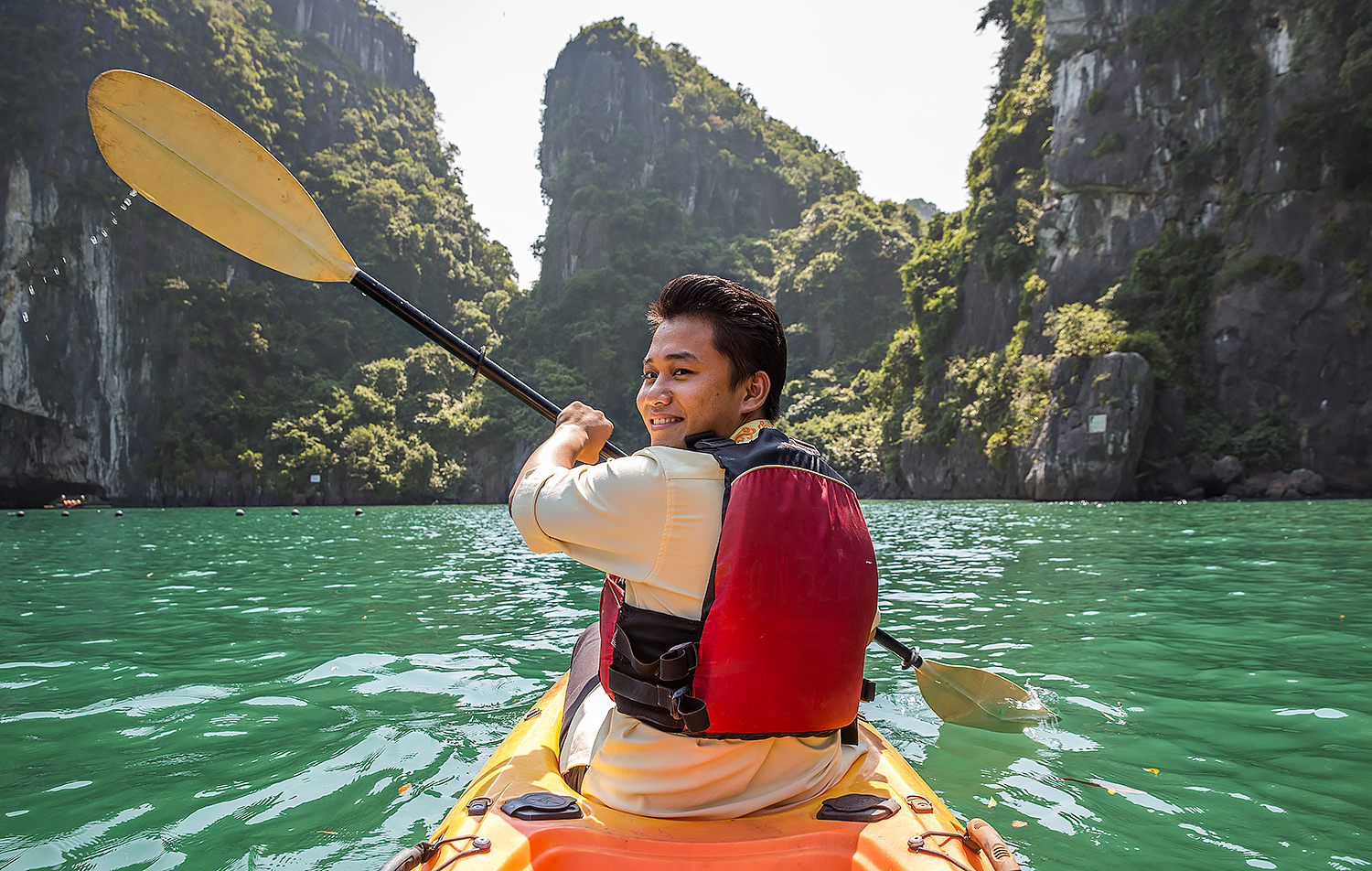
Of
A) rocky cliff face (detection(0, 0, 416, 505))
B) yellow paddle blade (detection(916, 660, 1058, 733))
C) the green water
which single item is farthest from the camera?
rocky cliff face (detection(0, 0, 416, 505))

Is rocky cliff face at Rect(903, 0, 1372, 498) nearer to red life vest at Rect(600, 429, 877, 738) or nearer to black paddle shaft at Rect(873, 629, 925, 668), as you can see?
black paddle shaft at Rect(873, 629, 925, 668)

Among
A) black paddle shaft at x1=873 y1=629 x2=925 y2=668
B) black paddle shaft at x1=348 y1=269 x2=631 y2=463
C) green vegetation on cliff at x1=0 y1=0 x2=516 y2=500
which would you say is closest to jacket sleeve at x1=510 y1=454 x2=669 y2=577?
black paddle shaft at x1=348 y1=269 x2=631 y2=463

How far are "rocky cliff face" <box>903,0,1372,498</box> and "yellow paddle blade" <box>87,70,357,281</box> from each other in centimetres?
2402

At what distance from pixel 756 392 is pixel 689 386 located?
0.16 meters

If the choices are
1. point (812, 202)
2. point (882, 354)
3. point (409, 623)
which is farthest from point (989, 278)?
point (812, 202)

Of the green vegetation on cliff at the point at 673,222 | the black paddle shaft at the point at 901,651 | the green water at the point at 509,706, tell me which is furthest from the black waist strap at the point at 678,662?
the green vegetation on cliff at the point at 673,222

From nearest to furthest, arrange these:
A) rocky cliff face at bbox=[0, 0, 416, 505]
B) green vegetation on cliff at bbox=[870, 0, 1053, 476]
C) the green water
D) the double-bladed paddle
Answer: the green water, the double-bladed paddle, green vegetation on cliff at bbox=[870, 0, 1053, 476], rocky cliff face at bbox=[0, 0, 416, 505]

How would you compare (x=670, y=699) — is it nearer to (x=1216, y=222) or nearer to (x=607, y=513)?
(x=607, y=513)

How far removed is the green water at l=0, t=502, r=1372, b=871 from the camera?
6.96 feet

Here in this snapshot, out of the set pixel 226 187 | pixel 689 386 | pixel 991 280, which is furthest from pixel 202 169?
pixel 991 280

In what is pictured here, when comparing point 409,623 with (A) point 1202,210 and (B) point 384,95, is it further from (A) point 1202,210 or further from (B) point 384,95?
(B) point 384,95

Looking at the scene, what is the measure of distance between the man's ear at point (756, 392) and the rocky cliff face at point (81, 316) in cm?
3919

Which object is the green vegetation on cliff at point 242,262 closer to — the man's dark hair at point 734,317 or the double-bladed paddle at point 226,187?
the double-bladed paddle at point 226,187

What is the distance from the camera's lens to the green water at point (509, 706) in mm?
2121
